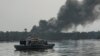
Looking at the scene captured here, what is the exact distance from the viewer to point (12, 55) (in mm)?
96812

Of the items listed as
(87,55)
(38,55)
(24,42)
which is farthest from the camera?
(24,42)

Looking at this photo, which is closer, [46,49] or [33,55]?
[33,55]

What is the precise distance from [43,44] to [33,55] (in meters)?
27.6

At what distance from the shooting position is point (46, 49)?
123 m

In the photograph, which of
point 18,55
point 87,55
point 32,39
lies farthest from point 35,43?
point 87,55

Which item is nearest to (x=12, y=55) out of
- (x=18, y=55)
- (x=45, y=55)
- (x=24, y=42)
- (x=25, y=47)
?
(x=18, y=55)

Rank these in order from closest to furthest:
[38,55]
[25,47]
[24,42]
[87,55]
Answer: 1. [87,55]
2. [38,55]
3. [25,47]
4. [24,42]

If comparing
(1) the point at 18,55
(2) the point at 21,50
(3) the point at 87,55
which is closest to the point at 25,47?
(2) the point at 21,50

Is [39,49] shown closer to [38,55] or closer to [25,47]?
[25,47]

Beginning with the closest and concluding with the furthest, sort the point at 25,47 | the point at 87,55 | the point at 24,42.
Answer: the point at 87,55 → the point at 25,47 → the point at 24,42

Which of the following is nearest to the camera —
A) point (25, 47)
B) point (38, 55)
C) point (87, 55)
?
point (87, 55)

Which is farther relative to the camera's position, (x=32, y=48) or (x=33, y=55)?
(x=32, y=48)

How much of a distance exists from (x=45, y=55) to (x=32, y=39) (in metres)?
26.4

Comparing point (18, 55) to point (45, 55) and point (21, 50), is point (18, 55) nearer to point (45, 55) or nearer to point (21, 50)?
point (45, 55)
